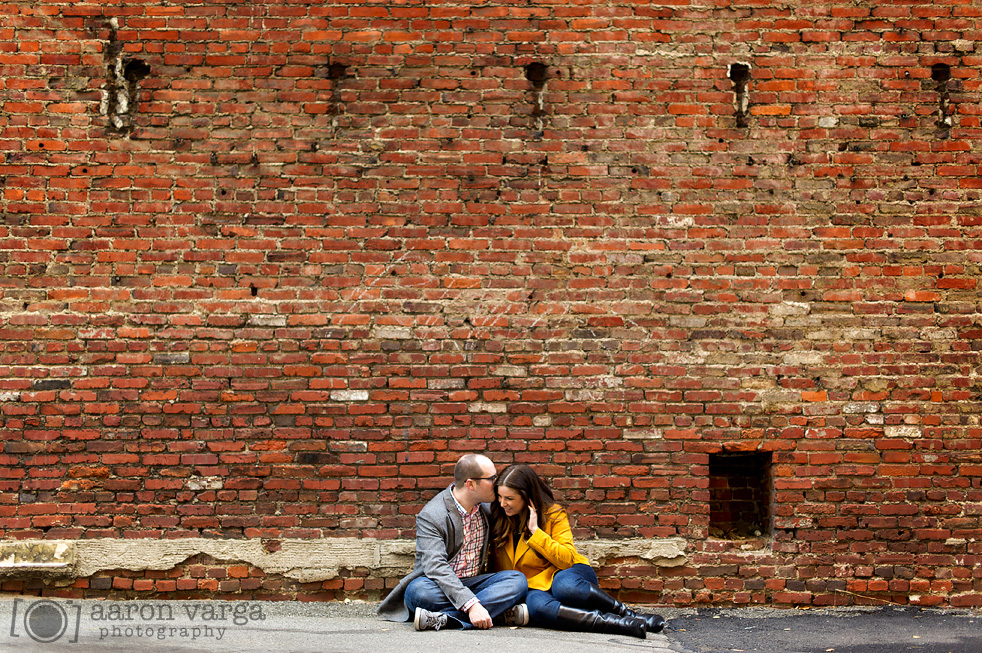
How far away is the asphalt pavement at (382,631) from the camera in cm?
400

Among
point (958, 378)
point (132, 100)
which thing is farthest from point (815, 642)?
point (132, 100)

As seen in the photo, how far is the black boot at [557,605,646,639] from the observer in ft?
13.9

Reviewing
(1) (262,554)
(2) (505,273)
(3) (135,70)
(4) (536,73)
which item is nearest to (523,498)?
(2) (505,273)

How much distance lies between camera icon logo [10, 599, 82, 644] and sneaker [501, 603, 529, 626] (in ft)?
7.68

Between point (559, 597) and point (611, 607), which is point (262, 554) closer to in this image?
point (559, 597)

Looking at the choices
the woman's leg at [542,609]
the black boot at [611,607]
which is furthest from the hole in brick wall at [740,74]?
the woman's leg at [542,609]

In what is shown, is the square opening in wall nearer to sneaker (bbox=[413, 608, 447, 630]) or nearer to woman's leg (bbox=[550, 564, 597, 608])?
woman's leg (bbox=[550, 564, 597, 608])

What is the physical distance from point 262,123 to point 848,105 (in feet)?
13.2

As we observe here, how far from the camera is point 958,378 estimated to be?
16.8 feet

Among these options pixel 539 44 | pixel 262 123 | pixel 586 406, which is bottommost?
pixel 586 406

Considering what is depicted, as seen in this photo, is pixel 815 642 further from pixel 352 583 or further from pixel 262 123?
pixel 262 123

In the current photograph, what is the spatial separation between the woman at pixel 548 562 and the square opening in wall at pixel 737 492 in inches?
40.4
